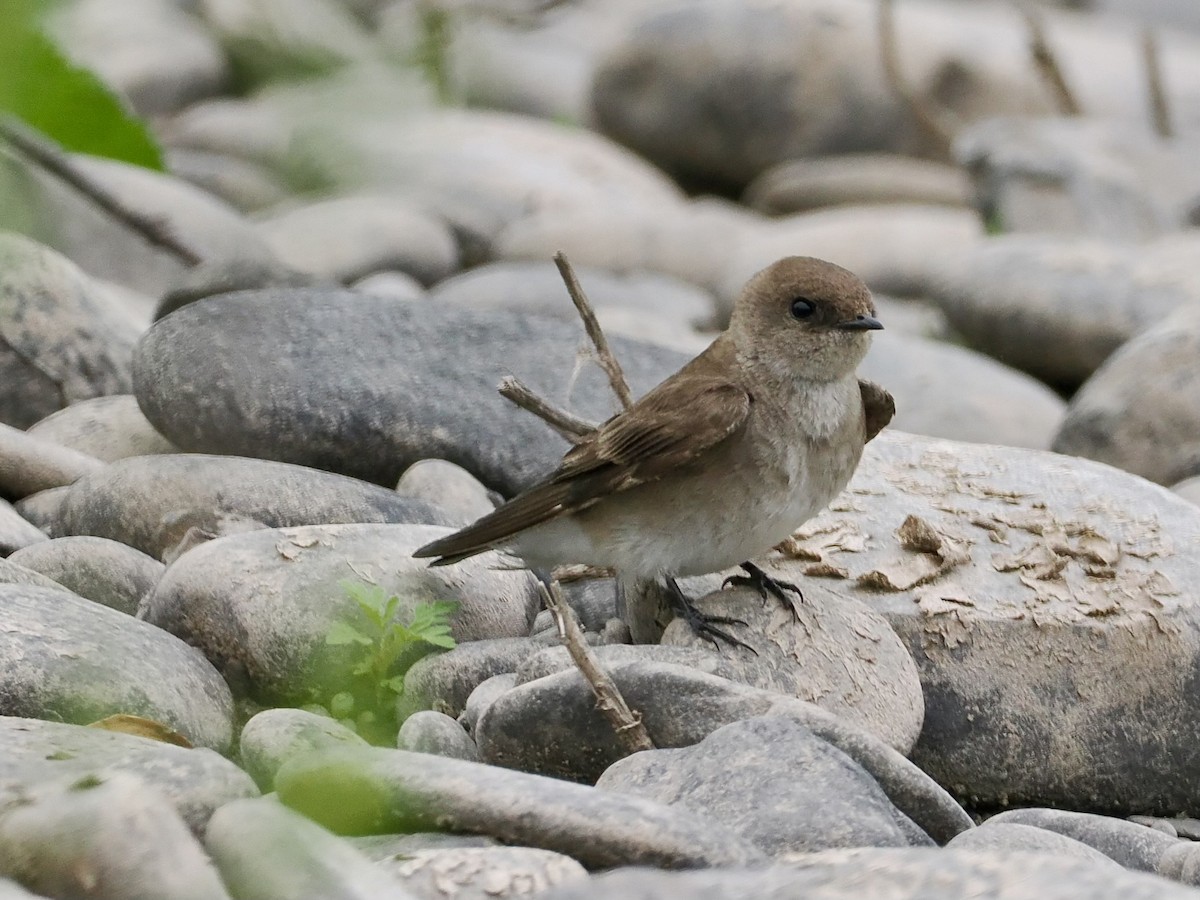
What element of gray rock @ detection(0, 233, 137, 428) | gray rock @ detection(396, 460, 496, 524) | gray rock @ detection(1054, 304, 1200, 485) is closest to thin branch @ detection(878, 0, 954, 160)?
gray rock @ detection(1054, 304, 1200, 485)

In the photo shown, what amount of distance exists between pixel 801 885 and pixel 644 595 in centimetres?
212

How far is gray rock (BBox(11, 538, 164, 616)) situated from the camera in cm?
390

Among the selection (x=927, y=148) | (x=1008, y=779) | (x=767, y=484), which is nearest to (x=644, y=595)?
(x=767, y=484)

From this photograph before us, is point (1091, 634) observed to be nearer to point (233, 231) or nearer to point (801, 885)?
point (801, 885)

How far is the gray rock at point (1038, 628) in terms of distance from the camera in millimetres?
3906

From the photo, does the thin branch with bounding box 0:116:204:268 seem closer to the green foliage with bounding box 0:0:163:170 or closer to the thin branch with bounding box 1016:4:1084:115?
the green foliage with bounding box 0:0:163:170

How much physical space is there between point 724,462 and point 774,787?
46.9 inches

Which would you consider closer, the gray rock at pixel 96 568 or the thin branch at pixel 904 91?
the gray rock at pixel 96 568

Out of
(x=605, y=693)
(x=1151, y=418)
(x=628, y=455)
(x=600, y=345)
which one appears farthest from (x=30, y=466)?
(x=1151, y=418)

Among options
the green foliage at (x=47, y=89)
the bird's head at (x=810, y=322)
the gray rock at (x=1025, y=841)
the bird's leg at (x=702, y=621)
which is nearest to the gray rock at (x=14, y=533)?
the bird's leg at (x=702, y=621)

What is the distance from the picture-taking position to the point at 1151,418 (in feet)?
21.0

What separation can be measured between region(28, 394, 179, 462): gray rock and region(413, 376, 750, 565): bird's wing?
1820 mm

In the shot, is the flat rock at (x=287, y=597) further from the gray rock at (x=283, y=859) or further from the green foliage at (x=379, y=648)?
the gray rock at (x=283, y=859)

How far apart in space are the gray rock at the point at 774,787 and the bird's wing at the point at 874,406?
1387 millimetres
